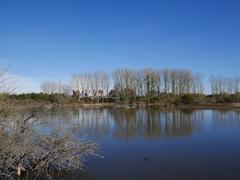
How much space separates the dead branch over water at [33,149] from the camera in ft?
33.8

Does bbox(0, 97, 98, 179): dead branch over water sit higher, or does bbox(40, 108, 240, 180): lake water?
bbox(0, 97, 98, 179): dead branch over water

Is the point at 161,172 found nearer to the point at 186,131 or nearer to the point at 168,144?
the point at 168,144

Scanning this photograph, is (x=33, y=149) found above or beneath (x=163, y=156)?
above

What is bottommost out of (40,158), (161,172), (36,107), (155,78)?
(161,172)

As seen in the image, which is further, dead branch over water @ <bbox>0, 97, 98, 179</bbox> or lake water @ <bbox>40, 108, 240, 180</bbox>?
lake water @ <bbox>40, 108, 240, 180</bbox>

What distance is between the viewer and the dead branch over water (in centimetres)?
1031

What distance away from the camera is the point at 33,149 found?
11.0 metres

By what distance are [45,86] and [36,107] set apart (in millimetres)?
73607

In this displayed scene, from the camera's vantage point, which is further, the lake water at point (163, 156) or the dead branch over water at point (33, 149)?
the lake water at point (163, 156)

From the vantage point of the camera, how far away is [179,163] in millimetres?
13742

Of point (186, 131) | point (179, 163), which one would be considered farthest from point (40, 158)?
point (186, 131)

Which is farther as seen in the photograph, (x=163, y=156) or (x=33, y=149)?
(x=163, y=156)

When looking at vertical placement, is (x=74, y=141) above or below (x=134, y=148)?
above

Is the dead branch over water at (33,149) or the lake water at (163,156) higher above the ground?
the dead branch over water at (33,149)
